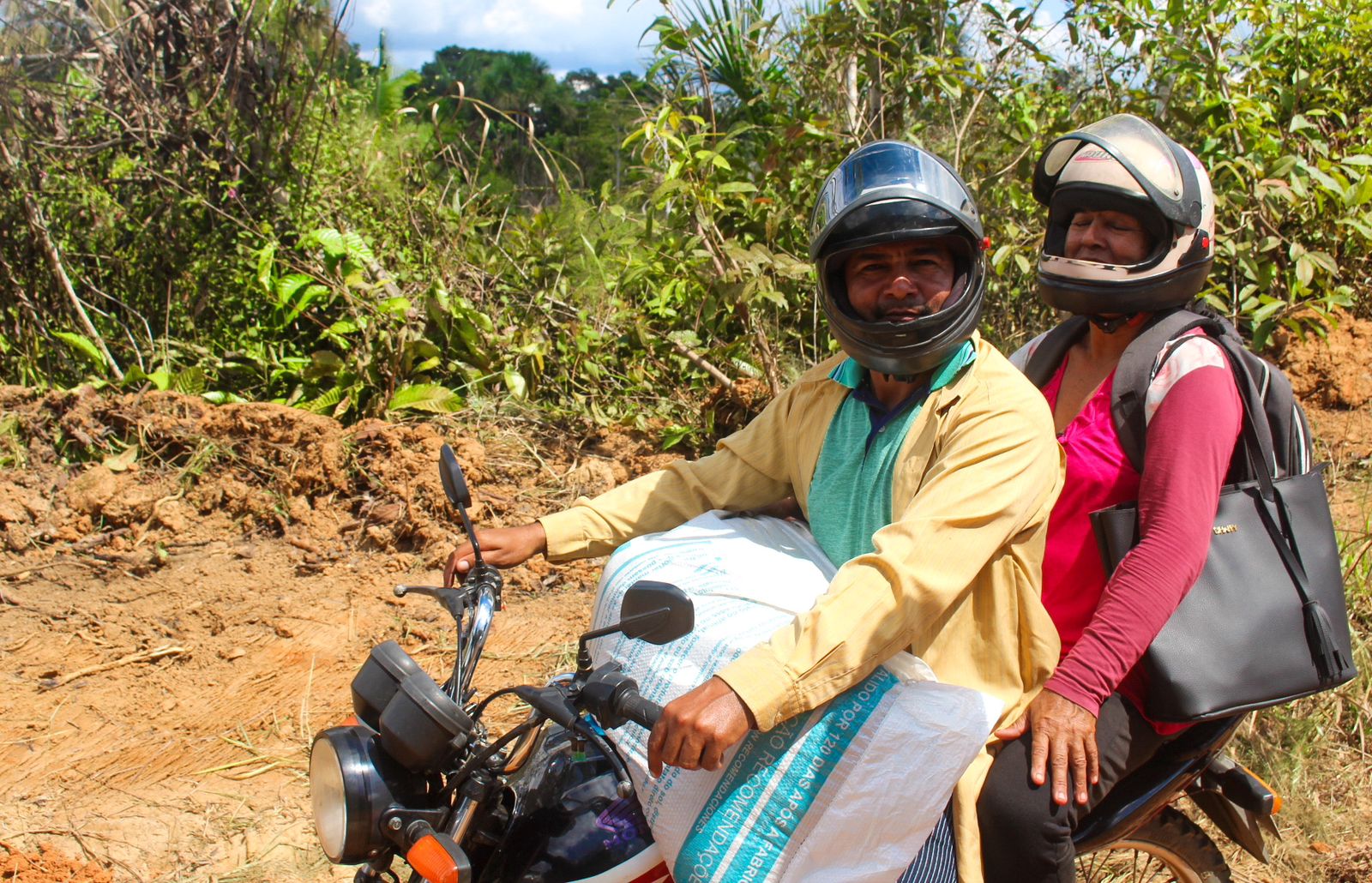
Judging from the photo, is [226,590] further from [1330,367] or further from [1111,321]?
[1330,367]

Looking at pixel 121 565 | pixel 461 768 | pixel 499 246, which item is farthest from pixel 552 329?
pixel 461 768

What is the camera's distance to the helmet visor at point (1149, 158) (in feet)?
9.09

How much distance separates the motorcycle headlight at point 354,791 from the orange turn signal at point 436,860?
0.09 metres

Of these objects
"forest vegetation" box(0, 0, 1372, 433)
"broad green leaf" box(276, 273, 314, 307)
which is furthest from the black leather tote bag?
"broad green leaf" box(276, 273, 314, 307)

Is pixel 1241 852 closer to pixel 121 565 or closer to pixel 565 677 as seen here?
pixel 565 677

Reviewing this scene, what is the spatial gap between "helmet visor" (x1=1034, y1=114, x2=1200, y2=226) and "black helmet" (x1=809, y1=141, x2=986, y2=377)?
22.4 inches

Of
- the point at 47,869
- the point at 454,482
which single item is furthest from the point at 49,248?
the point at 454,482

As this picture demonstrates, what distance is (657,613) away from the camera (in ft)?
6.11

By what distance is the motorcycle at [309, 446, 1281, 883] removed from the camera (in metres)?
1.87

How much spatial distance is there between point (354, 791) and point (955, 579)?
1.07m

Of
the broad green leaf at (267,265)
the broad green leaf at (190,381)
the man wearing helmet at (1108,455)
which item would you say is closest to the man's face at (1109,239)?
the man wearing helmet at (1108,455)

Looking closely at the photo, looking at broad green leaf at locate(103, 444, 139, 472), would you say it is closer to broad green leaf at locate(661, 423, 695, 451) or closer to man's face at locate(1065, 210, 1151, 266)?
broad green leaf at locate(661, 423, 695, 451)

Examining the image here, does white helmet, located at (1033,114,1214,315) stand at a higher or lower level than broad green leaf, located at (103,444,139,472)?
higher

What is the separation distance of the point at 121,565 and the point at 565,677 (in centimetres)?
381
